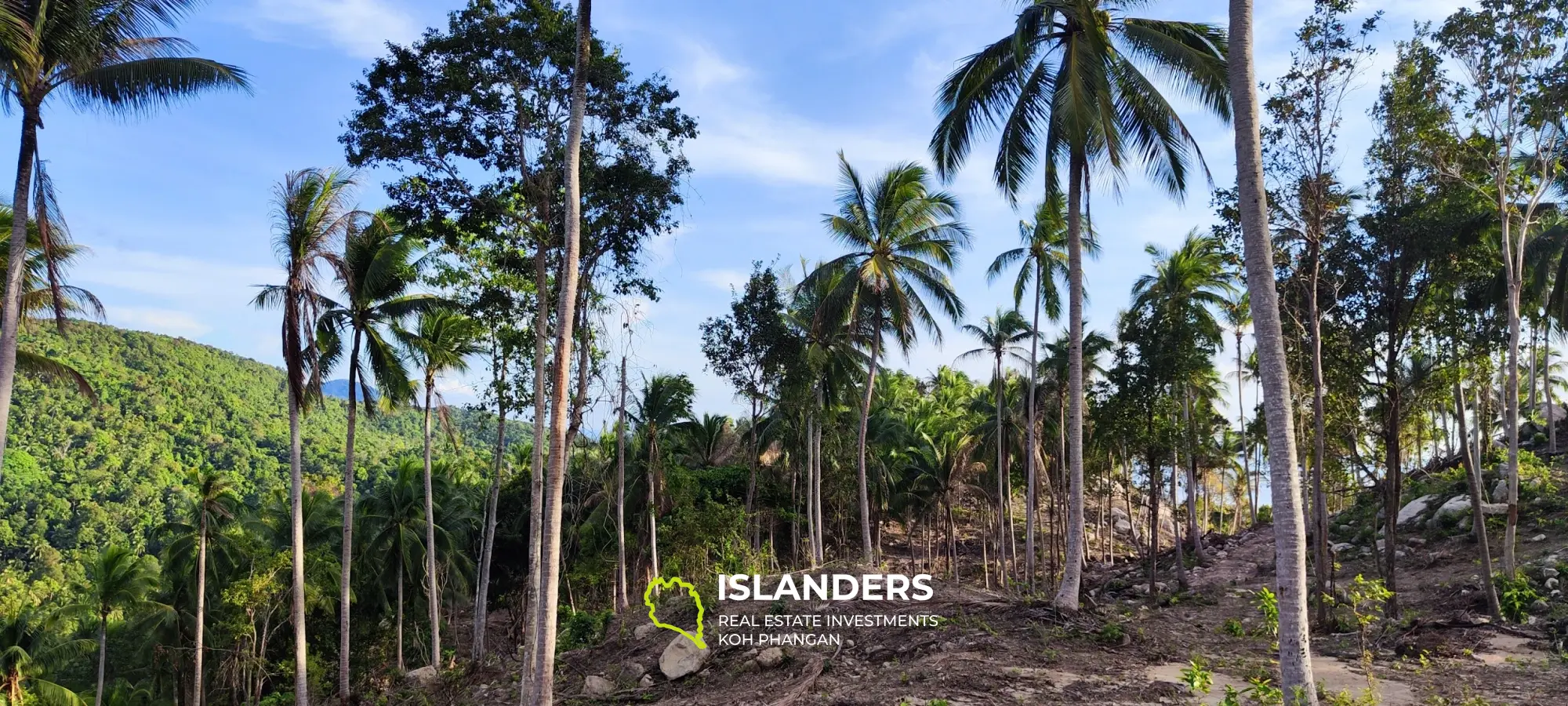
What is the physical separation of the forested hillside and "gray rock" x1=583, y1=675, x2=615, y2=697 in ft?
107

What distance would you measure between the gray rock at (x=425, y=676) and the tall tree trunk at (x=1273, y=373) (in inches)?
682

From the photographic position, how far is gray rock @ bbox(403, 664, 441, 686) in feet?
62.9

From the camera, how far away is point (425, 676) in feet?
64.6

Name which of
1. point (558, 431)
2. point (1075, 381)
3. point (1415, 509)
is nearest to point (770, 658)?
point (558, 431)

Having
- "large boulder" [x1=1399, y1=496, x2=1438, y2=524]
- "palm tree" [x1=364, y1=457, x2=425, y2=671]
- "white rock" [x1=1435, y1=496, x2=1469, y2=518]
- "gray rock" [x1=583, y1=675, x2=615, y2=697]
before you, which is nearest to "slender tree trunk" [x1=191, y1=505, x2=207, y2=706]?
"palm tree" [x1=364, y1=457, x2=425, y2=671]

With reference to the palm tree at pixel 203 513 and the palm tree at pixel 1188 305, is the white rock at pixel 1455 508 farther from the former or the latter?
the palm tree at pixel 203 513

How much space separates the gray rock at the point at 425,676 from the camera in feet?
62.9

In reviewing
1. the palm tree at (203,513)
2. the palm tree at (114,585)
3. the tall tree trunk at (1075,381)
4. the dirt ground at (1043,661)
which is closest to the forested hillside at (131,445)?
the palm tree at (114,585)

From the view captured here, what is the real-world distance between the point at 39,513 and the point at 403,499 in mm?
44818

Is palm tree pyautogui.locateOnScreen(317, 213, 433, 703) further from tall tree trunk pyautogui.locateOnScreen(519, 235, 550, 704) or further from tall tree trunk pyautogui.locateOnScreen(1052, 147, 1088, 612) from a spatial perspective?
tall tree trunk pyautogui.locateOnScreen(1052, 147, 1088, 612)

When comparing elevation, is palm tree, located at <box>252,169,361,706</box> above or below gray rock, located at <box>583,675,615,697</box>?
above

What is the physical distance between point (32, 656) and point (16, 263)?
89.8ft

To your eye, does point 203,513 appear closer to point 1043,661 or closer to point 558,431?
point 558,431

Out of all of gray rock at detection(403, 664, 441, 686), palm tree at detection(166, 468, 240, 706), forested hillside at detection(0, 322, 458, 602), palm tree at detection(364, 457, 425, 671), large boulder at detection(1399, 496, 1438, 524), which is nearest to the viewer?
gray rock at detection(403, 664, 441, 686)
